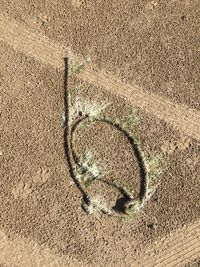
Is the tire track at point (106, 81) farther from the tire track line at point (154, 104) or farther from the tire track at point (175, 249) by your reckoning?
the tire track at point (175, 249)

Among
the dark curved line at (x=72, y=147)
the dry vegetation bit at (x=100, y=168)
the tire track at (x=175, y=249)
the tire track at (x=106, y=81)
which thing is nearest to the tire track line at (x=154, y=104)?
the tire track at (x=106, y=81)

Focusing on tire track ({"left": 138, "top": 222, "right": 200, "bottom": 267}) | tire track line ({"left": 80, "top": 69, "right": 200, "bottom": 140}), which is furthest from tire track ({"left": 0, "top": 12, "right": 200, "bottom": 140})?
tire track ({"left": 138, "top": 222, "right": 200, "bottom": 267})

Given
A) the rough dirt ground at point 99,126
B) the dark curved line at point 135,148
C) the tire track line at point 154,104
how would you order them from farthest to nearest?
the tire track line at point 154,104, the dark curved line at point 135,148, the rough dirt ground at point 99,126

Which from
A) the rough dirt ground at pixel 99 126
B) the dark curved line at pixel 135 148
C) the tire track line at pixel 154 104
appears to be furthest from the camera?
the tire track line at pixel 154 104

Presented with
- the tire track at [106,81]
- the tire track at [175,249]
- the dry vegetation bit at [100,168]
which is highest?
the tire track at [106,81]

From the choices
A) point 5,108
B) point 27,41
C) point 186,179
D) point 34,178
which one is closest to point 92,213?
point 34,178

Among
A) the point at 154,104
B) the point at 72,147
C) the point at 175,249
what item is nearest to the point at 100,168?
the point at 72,147

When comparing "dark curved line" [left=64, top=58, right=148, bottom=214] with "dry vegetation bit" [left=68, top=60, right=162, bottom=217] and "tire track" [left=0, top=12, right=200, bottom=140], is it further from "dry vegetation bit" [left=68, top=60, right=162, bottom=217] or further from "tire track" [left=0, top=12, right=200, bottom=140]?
"tire track" [left=0, top=12, right=200, bottom=140]
